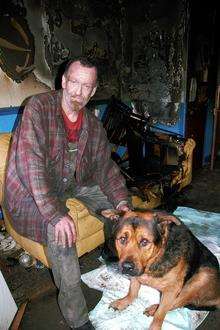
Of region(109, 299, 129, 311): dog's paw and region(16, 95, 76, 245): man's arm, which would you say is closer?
region(16, 95, 76, 245): man's arm

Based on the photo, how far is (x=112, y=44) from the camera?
639 centimetres

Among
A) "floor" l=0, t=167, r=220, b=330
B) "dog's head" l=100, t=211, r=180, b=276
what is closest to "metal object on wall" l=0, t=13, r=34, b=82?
"floor" l=0, t=167, r=220, b=330

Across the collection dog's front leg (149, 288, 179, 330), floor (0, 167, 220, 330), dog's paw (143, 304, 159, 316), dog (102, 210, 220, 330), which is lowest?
floor (0, 167, 220, 330)

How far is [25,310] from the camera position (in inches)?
125

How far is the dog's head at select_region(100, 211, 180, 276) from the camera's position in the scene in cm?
238

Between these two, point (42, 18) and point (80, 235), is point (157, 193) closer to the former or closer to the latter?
point (80, 235)

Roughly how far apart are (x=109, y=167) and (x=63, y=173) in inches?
22.3

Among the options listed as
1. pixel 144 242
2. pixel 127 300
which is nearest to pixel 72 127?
pixel 144 242

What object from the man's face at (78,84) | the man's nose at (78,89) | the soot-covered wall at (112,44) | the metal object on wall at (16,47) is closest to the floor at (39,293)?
the man's face at (78,84)

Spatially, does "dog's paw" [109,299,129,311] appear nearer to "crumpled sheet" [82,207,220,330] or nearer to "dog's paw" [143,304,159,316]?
"crumpled sheet" [82,207,220,330]

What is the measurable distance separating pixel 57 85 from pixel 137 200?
247 cm

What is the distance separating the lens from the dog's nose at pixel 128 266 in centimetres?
235

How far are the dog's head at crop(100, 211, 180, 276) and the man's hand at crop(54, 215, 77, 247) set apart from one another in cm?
37

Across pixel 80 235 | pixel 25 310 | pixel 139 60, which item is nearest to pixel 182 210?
pixel 80 235
